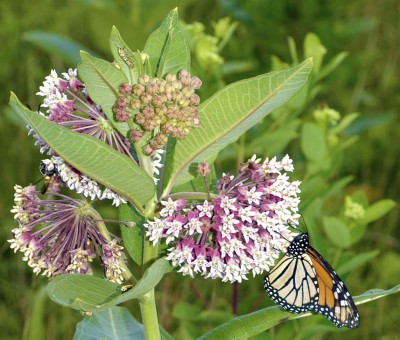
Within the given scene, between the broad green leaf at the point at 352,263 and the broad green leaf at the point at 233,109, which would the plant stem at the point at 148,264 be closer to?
the broad green leaf at the point at 233,109

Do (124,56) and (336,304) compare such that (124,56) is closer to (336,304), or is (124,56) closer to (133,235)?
(133,235)

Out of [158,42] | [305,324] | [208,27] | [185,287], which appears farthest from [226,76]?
[158,42]

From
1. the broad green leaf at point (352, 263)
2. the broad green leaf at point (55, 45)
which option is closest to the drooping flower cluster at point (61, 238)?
the broad green leaf at point (352, 263)

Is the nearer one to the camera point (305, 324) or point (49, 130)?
point (49, 130)

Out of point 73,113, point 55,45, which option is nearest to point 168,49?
point 73,113

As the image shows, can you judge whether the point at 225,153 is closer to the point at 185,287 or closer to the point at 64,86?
the point at 185,287
